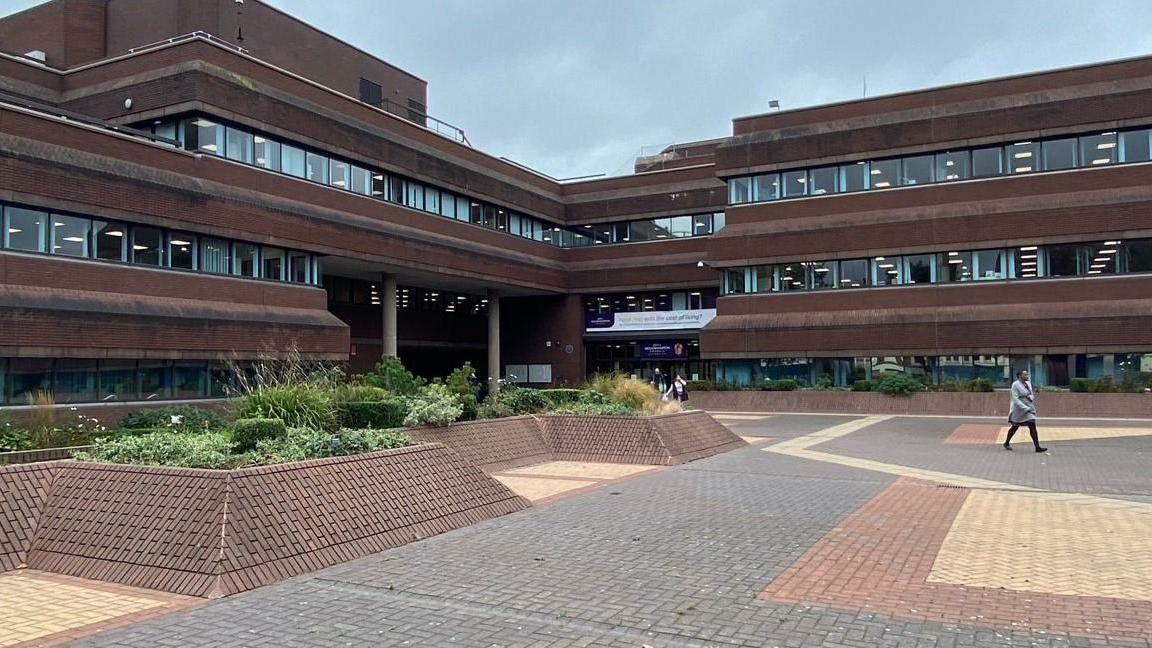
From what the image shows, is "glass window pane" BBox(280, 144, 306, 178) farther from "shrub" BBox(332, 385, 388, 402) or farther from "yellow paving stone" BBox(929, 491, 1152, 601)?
"yellow paving stone" BBox(929, 491, 1152, 601)

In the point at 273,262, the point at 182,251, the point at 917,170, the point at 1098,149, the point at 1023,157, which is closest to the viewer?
the point at 182,251

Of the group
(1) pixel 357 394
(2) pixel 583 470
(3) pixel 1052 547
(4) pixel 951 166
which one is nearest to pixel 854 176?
(4) pixel 951 166

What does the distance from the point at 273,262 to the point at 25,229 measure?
348 inches

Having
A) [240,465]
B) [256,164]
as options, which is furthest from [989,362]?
[240,465]

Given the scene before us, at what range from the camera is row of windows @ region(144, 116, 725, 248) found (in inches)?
1135

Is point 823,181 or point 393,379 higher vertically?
point 823,181

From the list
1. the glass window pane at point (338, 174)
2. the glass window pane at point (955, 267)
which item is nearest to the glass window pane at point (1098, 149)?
the glass window pane at point (955, 267)

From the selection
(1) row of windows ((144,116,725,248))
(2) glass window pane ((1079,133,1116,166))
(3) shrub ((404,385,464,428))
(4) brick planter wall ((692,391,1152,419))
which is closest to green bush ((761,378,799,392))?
(4) brick planter wall ((692,391,1152,419))

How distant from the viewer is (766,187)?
39.9 m

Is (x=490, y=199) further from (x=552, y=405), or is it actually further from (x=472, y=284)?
(x=552, y=405)

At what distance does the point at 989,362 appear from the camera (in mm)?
34688

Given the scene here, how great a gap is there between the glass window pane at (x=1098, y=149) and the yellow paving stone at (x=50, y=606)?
121 feet

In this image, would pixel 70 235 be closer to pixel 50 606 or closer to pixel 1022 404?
pixel 50 606

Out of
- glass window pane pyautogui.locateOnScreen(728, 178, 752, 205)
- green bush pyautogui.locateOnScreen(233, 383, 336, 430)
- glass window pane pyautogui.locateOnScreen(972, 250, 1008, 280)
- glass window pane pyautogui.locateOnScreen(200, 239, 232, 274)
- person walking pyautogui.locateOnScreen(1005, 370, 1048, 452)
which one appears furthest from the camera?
glass window pane pyautogui.locateOnScreen(728, 178, 752, 205)
